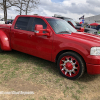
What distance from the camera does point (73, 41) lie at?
303 cm

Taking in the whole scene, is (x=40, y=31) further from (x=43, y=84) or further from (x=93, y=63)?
(x=93, y=63)

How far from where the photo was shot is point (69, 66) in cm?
315

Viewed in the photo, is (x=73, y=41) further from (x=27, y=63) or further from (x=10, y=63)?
(x=10, y=63)

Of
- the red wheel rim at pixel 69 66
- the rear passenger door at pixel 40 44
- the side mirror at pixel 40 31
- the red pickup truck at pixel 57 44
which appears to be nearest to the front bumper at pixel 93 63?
the red pickup truck at pixel 57 44

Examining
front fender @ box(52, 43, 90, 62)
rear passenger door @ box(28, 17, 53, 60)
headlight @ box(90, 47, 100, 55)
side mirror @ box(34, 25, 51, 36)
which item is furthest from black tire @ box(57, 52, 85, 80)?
side mirror @ box(34, 25, 51, 36)

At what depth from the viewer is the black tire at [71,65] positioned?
9.72 feet

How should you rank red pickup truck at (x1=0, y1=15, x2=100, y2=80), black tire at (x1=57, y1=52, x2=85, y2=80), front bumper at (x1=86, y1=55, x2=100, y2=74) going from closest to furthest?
1. front bumper at (x1=86, y1=55, x2=100, y2=74)
2. red pickup truck at (x1=0, y1=15, x2=100, y2=80)
3. black tire at (x1=57, y1=52, x2=85, y2=80)

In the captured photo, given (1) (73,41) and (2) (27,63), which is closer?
(1) (73,41)

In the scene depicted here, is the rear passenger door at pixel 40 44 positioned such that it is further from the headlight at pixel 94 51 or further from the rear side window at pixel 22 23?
the headlight at pixel 94 51

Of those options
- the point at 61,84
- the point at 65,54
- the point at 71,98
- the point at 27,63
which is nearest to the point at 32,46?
the point at 27,63

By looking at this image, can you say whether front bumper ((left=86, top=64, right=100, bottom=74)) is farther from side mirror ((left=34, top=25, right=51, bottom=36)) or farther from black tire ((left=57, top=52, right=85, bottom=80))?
side mirror ((left=34, top=25, right=51, bottom=36))

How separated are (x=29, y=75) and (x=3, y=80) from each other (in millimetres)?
693

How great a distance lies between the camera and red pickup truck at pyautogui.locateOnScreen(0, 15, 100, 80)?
2830 mm

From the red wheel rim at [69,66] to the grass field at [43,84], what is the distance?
19cm
